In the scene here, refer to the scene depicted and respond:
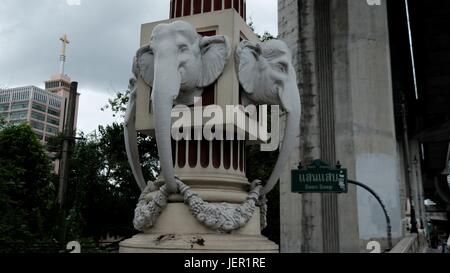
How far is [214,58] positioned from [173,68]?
11.4 inches

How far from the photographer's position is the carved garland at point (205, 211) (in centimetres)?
254

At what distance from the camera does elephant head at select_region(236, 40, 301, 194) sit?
9.20 ft

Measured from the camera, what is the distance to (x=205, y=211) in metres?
2.54

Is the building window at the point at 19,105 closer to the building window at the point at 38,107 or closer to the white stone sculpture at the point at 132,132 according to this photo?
the building window at the point at 38,107

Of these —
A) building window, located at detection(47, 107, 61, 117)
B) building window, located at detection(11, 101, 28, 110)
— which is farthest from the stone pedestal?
building window, located at detection(11, 101, 28, 110)

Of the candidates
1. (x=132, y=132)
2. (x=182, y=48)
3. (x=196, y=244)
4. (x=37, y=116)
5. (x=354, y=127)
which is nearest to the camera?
(x=196, y=244)

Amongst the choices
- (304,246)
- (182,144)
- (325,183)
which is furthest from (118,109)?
(182,144)

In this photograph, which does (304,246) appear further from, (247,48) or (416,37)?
(416,37)

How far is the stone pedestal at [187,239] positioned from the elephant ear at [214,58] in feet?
2.60

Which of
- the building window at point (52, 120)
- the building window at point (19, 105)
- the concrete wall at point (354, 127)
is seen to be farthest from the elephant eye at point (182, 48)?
the building window at point (19, 105)

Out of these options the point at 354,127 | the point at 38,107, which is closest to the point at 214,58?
the point at 354,127

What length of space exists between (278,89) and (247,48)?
0.33 meters

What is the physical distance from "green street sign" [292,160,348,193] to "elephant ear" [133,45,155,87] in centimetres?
954

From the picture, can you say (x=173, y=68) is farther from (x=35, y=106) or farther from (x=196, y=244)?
A: (x=35, y=106)
